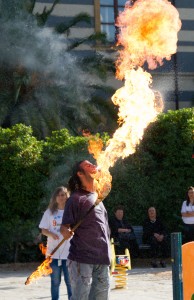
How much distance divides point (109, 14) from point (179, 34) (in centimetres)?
246

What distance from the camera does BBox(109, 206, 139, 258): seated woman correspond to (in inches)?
655

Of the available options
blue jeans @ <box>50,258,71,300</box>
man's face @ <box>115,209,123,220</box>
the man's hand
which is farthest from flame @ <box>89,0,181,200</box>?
man's face @ <box>115,209,123,220</box>

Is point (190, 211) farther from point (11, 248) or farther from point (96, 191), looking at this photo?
point (96, 191)

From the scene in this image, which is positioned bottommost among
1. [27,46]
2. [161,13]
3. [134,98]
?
[134,98]

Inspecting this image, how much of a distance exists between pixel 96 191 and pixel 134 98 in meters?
2.12

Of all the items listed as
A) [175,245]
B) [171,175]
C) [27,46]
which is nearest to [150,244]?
[171,175]

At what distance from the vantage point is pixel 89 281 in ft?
23.7

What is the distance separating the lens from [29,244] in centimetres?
1778

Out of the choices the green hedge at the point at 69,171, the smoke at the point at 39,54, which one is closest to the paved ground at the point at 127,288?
the green hedge at the point at 69,171

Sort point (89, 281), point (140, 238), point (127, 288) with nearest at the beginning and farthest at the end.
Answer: point (89, 281) → point (127, 288) → point (140, 238)

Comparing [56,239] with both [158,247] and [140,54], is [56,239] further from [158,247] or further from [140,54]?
[158,247]

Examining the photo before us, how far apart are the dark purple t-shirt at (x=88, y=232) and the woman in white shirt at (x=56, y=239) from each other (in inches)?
99.7

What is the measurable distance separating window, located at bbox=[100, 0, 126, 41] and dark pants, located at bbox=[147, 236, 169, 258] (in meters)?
11.1

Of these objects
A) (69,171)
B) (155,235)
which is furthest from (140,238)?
(69,171)
